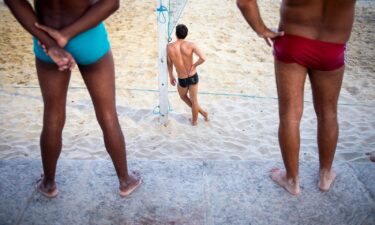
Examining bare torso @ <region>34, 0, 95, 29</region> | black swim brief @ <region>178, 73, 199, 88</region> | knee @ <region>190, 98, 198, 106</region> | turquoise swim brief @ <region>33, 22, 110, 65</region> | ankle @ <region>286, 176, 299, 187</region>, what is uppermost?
bare torso @ <region>34, 0, 95, 29</region>

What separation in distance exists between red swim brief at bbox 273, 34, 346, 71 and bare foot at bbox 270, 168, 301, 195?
836mm

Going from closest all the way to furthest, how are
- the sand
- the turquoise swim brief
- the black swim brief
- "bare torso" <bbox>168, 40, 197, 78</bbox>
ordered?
the turquoise swim brief, the sand, "bare torso" <bbox>168, 40, 197, 78</bbox>, the black swim brief

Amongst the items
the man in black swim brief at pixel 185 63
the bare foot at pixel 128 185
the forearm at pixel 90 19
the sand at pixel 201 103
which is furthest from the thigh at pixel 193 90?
the forearm at pixel 90 19

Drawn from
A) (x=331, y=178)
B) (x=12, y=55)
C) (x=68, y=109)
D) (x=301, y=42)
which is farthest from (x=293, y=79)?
(x=12, y=55)

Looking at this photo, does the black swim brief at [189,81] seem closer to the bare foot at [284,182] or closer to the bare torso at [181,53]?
the bare torso at [181,53]

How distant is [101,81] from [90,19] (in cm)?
39

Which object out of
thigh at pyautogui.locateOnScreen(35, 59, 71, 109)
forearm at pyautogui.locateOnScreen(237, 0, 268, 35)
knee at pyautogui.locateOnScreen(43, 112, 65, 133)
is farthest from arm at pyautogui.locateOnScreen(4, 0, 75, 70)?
forearm at pyautogui.locateOnScreen(237, 0, 268, 35)

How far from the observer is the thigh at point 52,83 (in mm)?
2117

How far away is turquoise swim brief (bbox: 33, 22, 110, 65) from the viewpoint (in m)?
2.05

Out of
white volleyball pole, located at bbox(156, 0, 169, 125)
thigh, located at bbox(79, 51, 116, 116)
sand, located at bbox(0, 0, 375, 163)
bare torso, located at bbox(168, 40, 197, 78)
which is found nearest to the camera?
thigh, located at bbox(79, 51, 116, 116)

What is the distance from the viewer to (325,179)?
2602 millimetres

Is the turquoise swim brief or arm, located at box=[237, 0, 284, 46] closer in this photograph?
the turquoise swim brief

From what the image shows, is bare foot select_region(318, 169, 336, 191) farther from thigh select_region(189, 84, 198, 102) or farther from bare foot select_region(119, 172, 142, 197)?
thigh select_region(189, 84, 198, 102)

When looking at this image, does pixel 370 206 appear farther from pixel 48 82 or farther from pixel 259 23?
pixel 48 82
